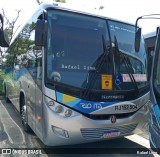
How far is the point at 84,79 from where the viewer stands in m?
5.63

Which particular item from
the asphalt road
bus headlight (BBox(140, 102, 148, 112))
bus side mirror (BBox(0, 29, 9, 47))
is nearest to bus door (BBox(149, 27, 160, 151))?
bus headlight (BBox(140, 102, 148, 112))

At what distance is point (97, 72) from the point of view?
226 inches

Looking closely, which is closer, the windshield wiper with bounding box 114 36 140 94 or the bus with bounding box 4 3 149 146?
the bus with bounding box 4 3 149 146

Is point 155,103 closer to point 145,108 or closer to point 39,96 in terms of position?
point 145,108

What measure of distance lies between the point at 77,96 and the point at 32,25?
7.97 feet

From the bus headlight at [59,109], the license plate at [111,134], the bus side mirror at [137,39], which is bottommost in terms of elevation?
the license plate at [111,134]

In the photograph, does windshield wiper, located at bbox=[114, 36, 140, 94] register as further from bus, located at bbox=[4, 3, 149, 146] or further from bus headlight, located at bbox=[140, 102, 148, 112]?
bus headlight, located at bbox=[140, 102, 148, 112]

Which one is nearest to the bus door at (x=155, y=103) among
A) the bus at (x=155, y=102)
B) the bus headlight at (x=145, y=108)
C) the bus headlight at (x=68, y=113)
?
the bus at (x=155, y=102)

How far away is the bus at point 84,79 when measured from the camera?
5.44m

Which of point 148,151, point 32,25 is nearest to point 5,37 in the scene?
point 32,25

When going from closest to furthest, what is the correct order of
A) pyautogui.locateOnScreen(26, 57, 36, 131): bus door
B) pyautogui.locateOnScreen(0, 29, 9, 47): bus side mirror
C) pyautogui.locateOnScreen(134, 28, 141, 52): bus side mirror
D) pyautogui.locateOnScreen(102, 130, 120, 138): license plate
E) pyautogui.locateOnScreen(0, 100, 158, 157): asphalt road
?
pyautogui.locateOnScreen(0, 29, 9, 47): bus side mirror < pyautogui.locateOnScreen(102, 130, 120, 138): license plate < pyautogui.locateOnScreen(134, 28, 141, 52): bus side mirror < pyautogui.locateOnScreen(0, 100, 158, 157): asphalt road < pyautogui.locateOnScreen(26, 57, 36, 131): bus door

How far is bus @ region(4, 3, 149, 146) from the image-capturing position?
5.44 m

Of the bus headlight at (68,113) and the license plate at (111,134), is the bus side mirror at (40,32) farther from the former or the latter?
the license plate at (111,134)

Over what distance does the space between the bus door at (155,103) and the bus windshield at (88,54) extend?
72 centimetres
